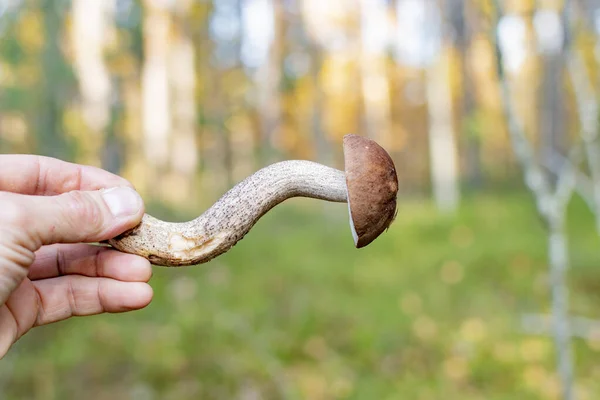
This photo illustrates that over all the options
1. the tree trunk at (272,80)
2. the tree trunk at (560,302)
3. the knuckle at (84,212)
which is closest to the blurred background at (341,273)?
the tree trunk at (560,302)

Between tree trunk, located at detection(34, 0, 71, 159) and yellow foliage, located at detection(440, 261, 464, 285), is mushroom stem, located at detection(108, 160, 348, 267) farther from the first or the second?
yellow foliage, located at detection(440, 261, 464, 285)

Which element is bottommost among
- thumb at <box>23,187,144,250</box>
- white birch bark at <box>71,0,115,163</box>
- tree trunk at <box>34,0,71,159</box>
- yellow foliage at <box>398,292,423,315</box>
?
yellow foliage at <box>398,292,423,315</box>

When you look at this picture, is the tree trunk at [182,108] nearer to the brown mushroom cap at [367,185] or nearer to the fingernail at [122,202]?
the fingernail at [122,202]

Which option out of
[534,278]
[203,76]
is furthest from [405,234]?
[203,76]

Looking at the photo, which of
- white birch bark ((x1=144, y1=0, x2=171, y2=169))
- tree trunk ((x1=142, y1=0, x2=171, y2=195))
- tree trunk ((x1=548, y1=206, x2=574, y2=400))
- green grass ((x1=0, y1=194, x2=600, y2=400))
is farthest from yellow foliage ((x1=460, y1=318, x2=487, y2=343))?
white birch bark ((x1=144, y1=0, x2=171, y2=169))

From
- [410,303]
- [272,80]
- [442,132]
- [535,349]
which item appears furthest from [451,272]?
[272,80]

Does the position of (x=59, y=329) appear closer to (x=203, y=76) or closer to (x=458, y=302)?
(x=458, y=302)
